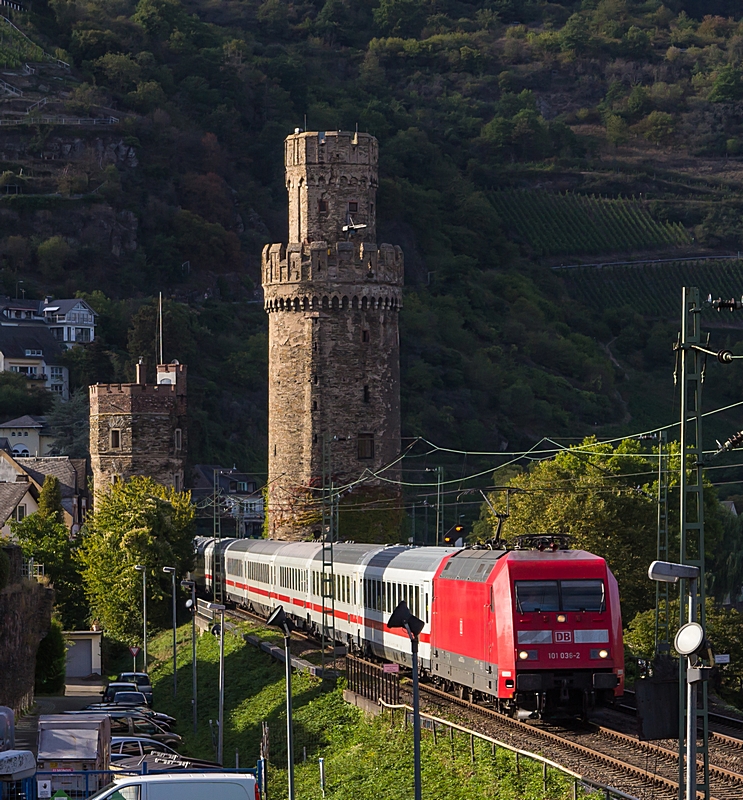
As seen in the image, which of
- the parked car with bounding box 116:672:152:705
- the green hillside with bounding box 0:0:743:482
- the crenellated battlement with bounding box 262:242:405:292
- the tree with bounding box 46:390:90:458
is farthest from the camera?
the green hillside with bounding box 0:0:743:482

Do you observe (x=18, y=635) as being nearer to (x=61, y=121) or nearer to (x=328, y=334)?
(x=328, y=334)

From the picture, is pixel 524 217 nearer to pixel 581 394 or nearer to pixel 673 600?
pixel 581 394

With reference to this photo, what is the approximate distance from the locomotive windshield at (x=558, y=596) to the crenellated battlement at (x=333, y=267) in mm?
48369

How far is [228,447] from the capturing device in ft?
457

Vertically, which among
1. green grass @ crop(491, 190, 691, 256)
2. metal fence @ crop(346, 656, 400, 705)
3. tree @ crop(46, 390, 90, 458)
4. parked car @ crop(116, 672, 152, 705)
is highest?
green grass @ crop(491, 190, 691, 256)

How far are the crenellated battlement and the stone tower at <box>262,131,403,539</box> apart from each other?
45mm

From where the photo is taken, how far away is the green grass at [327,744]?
998 inches

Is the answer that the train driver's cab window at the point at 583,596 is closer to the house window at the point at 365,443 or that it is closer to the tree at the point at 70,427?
the house window at the point at 365,443

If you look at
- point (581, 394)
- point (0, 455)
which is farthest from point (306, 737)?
point (581, 394)

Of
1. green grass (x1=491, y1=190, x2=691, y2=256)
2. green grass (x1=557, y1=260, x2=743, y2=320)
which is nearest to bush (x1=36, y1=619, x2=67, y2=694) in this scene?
green grass (x1=557, y1=260, x2=743, y2=320)

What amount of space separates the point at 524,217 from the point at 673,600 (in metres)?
139

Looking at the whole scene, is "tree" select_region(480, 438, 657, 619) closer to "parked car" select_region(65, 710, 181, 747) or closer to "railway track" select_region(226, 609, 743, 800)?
"parked car" select_region(65, 710, 181, 747)

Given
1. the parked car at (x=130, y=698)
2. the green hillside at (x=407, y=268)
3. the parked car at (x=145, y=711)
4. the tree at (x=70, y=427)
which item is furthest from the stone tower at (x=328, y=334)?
the green hillside at (x=407, y=268)

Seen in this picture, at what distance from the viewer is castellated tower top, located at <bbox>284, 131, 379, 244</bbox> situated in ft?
257
